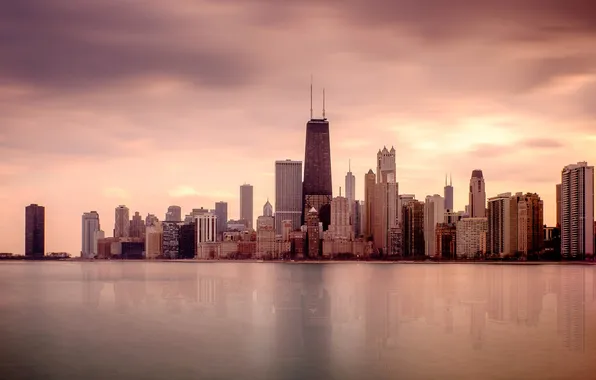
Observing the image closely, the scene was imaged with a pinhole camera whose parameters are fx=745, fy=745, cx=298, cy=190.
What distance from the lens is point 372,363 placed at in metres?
32.1

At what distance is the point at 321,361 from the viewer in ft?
107

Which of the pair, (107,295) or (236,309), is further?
(107,295)

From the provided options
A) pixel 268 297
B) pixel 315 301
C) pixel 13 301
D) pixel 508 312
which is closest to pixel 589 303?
pixel 508 312

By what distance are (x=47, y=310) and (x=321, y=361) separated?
109 feet

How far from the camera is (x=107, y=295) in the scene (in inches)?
2965

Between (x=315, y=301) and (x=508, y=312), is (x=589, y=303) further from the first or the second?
(x=315, y=301)

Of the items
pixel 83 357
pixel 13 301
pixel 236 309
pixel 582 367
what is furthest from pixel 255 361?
pixel 13 301

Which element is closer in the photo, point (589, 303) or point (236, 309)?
point (236, 309)

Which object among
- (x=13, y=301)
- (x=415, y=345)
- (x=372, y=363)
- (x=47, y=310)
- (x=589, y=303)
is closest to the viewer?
(x=372, y=363)

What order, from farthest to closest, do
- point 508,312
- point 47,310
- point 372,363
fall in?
point 47,310 < point 508,312 < point 372,363

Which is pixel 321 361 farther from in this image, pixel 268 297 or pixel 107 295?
pixel 107 295

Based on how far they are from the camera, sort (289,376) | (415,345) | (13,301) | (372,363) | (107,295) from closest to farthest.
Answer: (289,376)
(372,363)
(415,345)
(13,301)
(107,295)

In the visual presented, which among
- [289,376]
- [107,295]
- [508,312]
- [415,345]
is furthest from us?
→ [107,295]

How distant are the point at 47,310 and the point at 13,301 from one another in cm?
1228
